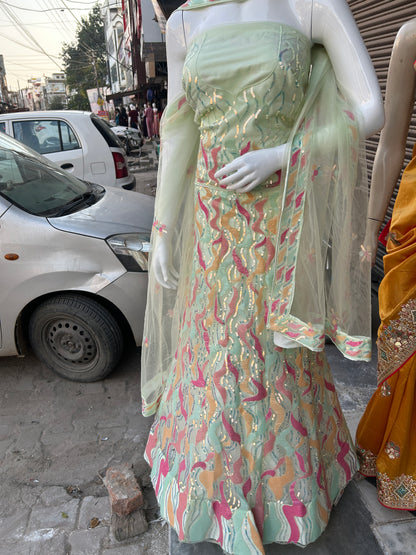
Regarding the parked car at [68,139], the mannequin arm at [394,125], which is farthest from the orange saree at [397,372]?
the parked car at [68,139]

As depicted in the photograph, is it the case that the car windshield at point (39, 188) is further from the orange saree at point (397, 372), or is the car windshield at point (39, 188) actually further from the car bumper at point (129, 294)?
the orange saree at point (397, 372)

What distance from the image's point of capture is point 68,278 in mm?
2729

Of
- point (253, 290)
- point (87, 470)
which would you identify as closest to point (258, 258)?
point (253, 290)

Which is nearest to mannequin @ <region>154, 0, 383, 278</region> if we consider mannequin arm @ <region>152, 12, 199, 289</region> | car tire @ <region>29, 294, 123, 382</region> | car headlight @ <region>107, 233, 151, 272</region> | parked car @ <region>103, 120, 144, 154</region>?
mannequin arm @ <region>152, 12, 199, 289</region>

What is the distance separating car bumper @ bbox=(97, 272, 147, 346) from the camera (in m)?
2.72

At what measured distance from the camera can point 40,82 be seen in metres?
109

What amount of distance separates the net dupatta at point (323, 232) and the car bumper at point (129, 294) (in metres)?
1.47

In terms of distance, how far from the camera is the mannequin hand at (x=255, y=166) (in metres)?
1.27

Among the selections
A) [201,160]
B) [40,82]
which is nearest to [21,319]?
[201,160]

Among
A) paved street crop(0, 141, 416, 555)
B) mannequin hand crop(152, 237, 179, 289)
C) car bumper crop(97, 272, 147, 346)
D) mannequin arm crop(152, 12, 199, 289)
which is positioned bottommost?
paved street crop(0, 141, 416, 555)

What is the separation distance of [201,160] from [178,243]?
388 millimetres

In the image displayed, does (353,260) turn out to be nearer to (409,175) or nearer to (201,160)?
(409,175)

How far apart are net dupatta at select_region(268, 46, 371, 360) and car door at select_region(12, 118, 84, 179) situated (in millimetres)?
4904

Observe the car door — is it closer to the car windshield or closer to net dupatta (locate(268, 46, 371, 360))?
the car windshield
